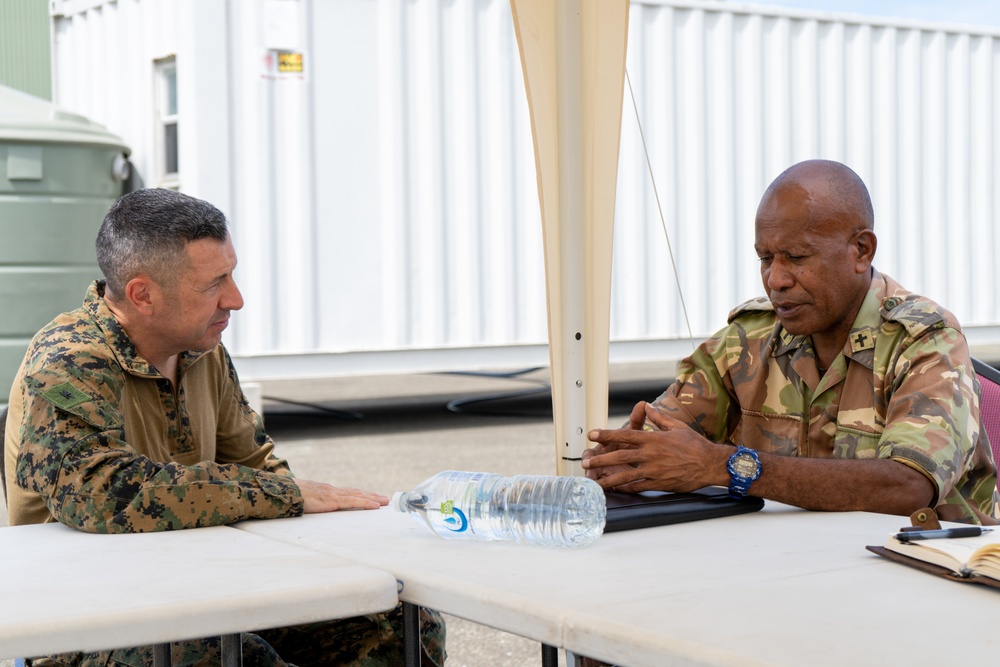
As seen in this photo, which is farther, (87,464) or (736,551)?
(87,464)

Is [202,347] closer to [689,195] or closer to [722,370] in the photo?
[722,370]

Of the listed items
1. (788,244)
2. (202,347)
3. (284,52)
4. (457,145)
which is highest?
(284,52)

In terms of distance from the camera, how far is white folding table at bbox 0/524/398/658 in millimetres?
1298

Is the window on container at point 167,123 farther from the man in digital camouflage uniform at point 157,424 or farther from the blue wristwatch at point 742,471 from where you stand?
the blue wristwatch at point 742,471

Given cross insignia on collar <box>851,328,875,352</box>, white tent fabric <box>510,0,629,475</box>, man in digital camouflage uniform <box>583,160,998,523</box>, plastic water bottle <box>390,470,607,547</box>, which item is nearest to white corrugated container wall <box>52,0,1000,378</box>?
white tent fabric <box>510,0,629,475</box>

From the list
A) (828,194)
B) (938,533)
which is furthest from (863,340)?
(938,533)

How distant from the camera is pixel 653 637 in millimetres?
1182

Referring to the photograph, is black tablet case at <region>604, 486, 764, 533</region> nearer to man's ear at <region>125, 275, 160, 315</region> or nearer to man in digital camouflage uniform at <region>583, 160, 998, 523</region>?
man in digital camouflage uniform at <region>583, 160, 998, 523</region>

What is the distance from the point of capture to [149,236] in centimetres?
226

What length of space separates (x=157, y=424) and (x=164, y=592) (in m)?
0.94

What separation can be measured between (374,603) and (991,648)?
2.28 ft

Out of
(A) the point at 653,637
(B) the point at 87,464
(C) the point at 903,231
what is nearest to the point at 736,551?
(A) the point at 653,637

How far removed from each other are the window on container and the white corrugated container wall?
2.5 inches

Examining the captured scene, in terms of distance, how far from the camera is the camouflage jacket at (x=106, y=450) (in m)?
1.90
